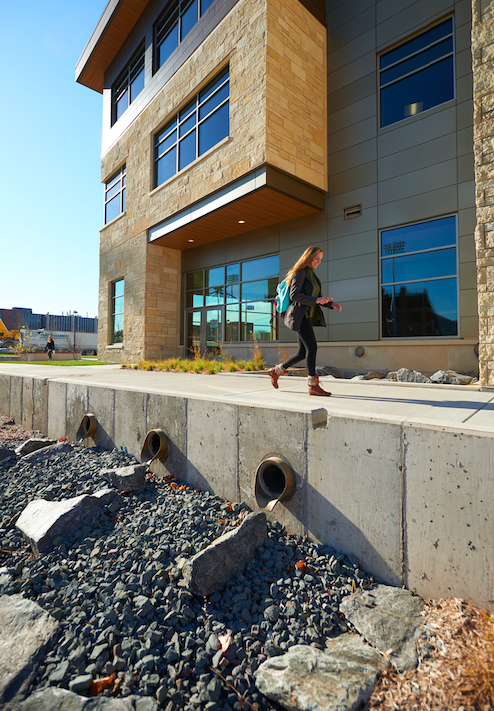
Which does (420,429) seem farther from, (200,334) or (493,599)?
(200,334)

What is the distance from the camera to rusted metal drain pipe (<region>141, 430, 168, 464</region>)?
4.62m

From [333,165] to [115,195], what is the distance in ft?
41.6

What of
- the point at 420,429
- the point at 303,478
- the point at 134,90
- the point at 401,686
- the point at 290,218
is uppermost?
the point at 134,90

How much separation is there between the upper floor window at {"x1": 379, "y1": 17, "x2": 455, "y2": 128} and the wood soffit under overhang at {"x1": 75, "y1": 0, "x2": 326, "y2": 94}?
496 inches

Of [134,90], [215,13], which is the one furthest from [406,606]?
[134,90]

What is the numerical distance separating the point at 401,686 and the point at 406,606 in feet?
1.89

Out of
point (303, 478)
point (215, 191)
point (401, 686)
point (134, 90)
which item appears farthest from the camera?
point (134, 90)

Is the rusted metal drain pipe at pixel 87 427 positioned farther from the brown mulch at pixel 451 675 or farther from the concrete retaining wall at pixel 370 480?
the brown mulch at pixel 451 675

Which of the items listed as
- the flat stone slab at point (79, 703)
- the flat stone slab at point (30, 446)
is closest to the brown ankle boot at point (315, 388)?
the flat stone slab at point (79, 703)

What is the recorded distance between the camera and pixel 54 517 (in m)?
3.55

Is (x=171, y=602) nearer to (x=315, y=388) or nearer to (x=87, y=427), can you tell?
(x=315, y=388)

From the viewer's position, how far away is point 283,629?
2.47m

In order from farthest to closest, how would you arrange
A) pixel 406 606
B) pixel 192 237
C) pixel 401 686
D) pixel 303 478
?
1. pixel 192 237
2. pixel 303 478
3. pixel 406 606
4. pixel 401 686

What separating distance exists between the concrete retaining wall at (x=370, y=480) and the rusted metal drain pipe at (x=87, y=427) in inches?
72.7
